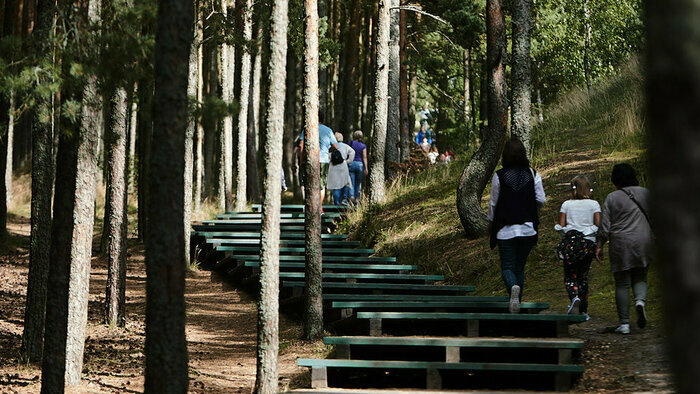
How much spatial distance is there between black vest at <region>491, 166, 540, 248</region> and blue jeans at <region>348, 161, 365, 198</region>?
36.9 feet

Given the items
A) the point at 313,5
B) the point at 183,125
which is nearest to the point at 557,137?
the point at 313,5

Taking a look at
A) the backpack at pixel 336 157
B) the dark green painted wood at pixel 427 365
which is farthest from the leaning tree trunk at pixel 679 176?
the backpack at pixel 336 157

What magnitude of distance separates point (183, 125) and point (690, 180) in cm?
422

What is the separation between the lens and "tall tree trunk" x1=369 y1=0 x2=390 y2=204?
1888 cm

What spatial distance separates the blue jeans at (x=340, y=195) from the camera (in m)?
20.1

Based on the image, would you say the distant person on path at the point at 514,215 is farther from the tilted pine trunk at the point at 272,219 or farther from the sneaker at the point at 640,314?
the tilted pine trunk at the point at 272,219

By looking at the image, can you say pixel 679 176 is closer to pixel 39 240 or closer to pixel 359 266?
pixel 39 240

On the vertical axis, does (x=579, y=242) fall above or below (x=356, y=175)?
below

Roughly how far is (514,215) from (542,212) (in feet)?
18.5

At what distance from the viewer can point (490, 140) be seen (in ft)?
48.3

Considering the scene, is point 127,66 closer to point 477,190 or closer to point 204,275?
point 477,190

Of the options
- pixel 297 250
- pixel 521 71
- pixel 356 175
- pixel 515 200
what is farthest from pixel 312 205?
pixel 356 175

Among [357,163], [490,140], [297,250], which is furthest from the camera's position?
[357,163]

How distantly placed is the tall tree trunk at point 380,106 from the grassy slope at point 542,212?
19.9 inches
